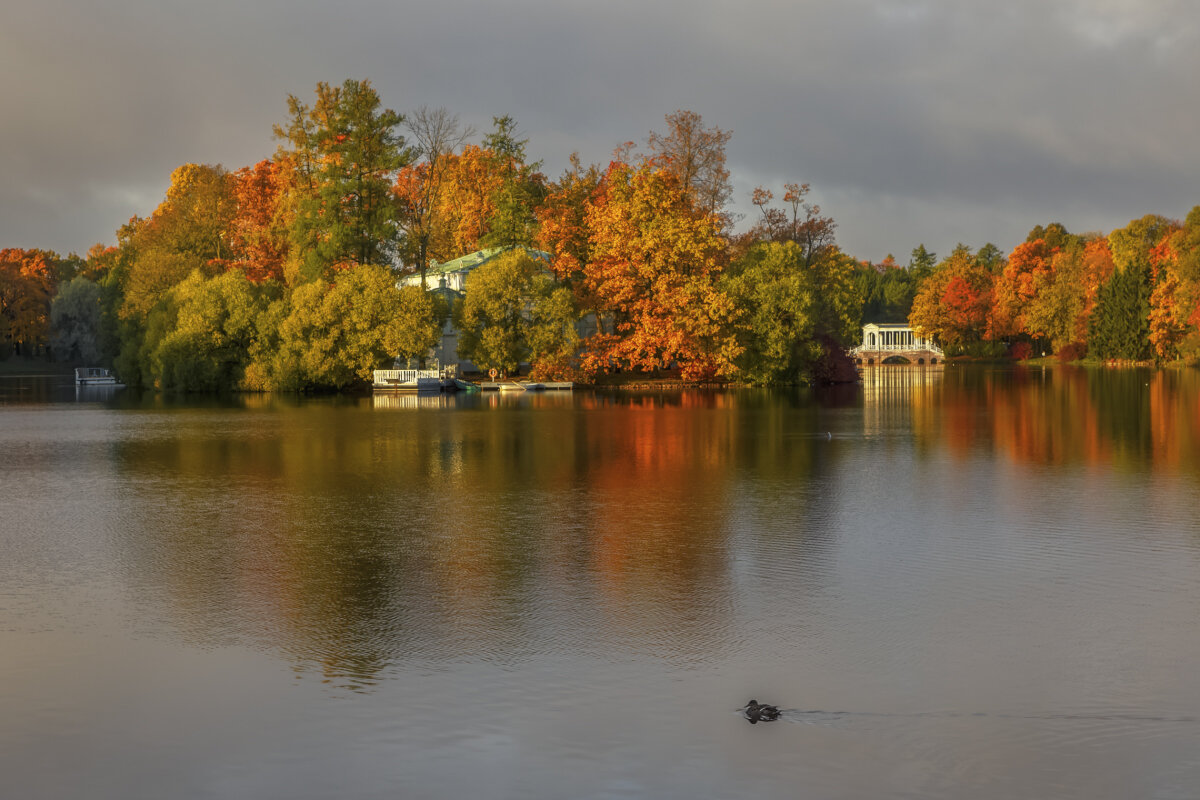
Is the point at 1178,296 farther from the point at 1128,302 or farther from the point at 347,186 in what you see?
the point at 347,186

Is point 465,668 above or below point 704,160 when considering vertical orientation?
below

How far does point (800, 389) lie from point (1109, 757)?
5897 centimetres

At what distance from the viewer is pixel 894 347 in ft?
543

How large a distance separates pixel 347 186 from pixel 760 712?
67.8 m

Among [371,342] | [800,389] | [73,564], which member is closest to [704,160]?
[800,389]

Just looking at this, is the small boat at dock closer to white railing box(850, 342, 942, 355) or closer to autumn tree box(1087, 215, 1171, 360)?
autumn tree box(1087, 215, 1171, 360)

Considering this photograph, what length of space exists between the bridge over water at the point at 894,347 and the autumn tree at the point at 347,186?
302 feet

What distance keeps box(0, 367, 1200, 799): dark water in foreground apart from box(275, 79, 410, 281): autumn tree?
48.5 m

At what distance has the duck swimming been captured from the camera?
906cm

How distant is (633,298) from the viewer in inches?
2741

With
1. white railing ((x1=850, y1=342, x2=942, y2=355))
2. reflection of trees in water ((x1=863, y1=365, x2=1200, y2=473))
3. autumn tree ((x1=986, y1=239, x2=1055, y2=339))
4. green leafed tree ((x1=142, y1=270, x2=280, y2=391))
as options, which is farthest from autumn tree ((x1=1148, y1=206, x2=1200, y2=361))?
green leafed tree ((x1=142, y1=270, x2=280, y2=391))

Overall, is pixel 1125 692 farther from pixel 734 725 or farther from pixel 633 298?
pixel 633 298

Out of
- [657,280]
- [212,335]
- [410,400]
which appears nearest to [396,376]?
[410,400]

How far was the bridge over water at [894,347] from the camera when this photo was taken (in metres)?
157
